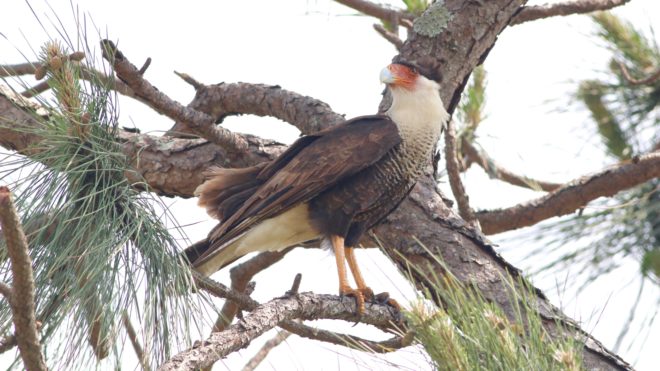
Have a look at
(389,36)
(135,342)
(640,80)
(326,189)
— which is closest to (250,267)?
(326,189)

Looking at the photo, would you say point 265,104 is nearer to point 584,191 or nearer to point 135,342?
point 584,191

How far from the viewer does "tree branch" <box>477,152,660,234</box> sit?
4359mm

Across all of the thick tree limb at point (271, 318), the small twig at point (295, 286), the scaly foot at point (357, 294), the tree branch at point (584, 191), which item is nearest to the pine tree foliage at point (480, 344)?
the thick tree limb at point (271, 318)

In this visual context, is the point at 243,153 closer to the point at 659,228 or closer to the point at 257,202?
the point at 257,202

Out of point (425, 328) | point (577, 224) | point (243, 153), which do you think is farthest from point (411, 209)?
point (425, 328)

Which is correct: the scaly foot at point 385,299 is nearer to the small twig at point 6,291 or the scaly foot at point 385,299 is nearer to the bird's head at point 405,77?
the bird's head at point 405,77

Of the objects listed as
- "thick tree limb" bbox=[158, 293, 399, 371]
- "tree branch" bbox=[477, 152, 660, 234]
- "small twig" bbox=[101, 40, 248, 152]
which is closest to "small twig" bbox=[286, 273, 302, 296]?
"thick tree limb" bbox=[158, 293, 399, 371]

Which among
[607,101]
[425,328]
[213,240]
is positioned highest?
[607,101]

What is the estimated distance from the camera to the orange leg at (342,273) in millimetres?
3637

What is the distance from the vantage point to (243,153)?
171 inches

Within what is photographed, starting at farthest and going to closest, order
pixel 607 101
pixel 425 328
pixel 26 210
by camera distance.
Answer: pixel 607 101, pixel 26 210, pixel 425 328

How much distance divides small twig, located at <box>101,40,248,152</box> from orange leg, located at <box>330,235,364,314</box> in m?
0.64

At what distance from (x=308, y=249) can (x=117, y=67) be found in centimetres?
199

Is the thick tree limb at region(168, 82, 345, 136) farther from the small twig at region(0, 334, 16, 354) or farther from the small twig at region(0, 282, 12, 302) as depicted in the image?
the small twig at region(0, 282, 12, 302)
